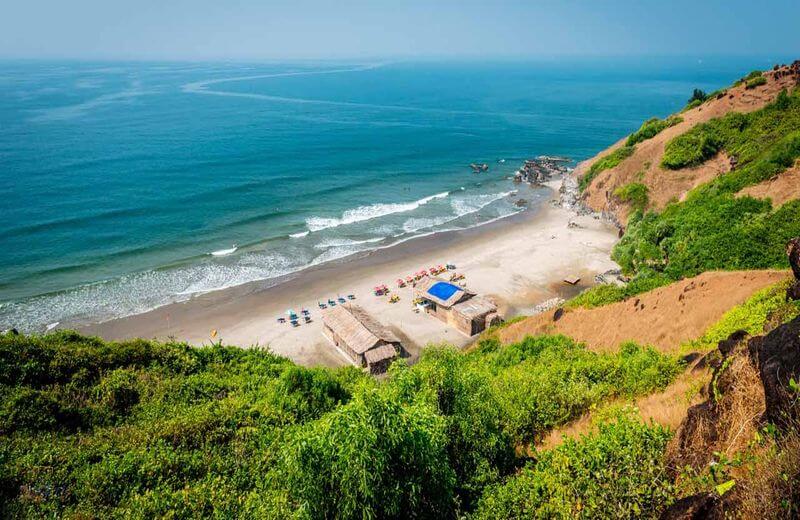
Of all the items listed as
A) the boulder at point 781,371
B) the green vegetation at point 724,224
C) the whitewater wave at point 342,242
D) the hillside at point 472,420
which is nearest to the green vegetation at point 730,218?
the green vegetation at point 724,224

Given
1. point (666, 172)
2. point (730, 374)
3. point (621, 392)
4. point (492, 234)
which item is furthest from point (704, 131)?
point (730, 374)

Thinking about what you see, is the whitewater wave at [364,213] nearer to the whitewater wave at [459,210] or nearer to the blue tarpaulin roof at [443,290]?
the whitewater wave at [459,210]

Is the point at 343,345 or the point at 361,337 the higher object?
the point at 361,337

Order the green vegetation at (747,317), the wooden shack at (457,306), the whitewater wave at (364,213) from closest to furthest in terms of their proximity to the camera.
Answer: the green vegetation at (747,317) → the wooden shack at (457,306) → the whitewater wave at (364,213)

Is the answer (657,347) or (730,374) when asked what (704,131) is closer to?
(657,347)

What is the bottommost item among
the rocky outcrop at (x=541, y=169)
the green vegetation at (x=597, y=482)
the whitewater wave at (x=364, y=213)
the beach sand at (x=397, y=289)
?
the beach sand at (x=397, y=289)

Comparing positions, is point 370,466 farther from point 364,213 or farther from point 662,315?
point 364,213

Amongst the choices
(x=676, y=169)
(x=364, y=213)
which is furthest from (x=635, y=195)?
(x=364, y=213)
